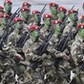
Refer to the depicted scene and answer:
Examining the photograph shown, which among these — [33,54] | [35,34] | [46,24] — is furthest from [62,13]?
[33,54]

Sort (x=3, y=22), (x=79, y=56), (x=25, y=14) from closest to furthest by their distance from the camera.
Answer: (x=79, y=56), (x=3, y=22), (x=25, y=14)

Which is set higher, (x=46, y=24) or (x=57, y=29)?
(x=57, y=29)

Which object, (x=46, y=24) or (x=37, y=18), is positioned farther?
(x=37, y=18)

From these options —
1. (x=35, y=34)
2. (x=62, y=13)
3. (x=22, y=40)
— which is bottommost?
(x=22, y=40)

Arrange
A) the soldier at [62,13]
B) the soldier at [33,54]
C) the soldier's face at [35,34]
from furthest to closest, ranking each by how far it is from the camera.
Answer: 1. the soldier at [62,13]
2. the soldier's face at [35,34]
3. the soldier at [33,54]

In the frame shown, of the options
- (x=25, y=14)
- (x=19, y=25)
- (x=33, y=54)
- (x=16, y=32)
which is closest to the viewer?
(x=33, y=54)

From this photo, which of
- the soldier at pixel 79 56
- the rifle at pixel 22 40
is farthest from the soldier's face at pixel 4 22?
the soldier at pixel 79 56

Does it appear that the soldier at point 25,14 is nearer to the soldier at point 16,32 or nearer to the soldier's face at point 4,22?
the soldier's face at point 4,22

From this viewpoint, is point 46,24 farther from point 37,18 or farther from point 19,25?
point 19,25

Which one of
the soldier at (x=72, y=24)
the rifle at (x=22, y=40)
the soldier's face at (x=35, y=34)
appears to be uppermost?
the soldier's face at (x=35, y=34)

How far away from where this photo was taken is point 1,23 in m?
20.9

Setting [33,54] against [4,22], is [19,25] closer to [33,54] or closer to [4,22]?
[4,22]

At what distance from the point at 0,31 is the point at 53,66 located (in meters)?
2.18

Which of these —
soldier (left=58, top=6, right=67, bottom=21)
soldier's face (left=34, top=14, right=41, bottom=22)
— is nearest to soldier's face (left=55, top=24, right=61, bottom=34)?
soldier's face (left=34, top=14, right=41, bottom=22)
